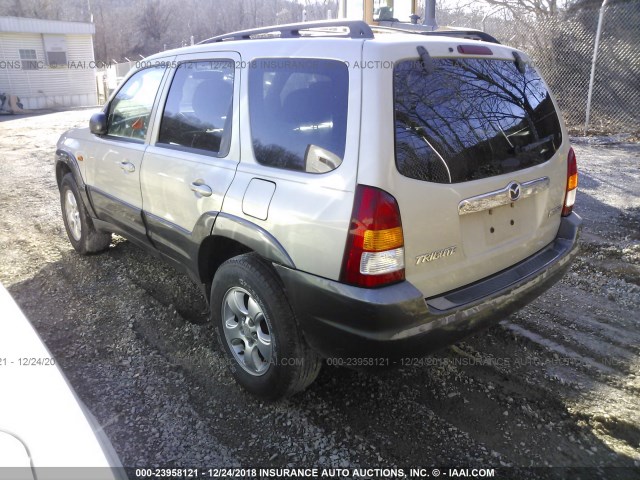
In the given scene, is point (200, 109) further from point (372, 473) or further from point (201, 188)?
point (372, 473)

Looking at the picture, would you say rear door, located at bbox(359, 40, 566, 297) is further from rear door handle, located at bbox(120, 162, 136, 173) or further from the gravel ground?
rear door handle, located at bbox(120, 162, 136, 173)

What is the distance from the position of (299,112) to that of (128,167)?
71.6 inches

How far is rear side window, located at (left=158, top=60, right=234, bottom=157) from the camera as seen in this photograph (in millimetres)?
2928

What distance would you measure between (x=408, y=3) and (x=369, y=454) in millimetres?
7499

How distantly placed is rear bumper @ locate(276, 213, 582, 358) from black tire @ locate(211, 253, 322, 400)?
11 cm

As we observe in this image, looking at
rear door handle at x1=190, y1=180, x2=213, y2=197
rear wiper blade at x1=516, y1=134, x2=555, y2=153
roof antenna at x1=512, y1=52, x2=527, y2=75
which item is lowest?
rear door handle at x1=190, y1=180, x2=213, y2=197

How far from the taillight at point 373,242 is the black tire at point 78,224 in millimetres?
3367

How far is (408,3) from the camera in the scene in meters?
8.01

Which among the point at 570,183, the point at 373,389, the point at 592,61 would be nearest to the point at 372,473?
the point at 373,389

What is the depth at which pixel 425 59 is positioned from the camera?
91.2 inches

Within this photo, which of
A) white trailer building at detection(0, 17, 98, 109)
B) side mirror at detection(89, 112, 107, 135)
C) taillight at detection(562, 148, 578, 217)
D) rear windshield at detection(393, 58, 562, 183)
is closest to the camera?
rear windshield at detection(393, 58, 562, 183)

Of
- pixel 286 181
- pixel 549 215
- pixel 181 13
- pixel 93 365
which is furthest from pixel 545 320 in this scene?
pixel 181 13

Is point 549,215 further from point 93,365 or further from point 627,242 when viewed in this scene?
point 93,365

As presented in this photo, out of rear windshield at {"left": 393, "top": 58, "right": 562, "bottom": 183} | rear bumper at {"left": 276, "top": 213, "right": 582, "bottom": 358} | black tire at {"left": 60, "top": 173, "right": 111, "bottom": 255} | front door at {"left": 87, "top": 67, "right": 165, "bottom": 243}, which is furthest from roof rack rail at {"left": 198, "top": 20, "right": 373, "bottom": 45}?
black tire at {"left": 60, "top": 173, "right": 111, "bottom": 255}
